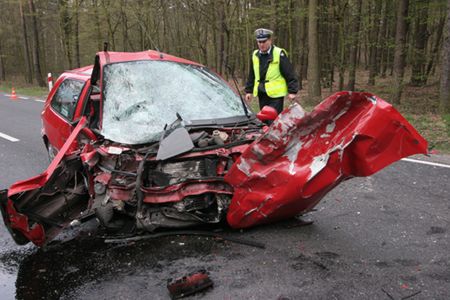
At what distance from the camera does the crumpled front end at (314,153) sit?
2.94 meters

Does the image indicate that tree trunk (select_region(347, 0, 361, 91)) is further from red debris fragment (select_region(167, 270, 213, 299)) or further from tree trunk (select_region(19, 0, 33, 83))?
tree trunk (select_region(19, 0, 33, 83))

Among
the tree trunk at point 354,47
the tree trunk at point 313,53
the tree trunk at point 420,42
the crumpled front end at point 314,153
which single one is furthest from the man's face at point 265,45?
the tree trunk at point 420,42

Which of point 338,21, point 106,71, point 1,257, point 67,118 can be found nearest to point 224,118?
point 106,71

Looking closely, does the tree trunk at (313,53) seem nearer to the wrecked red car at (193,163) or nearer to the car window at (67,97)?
the car window at (67,97)

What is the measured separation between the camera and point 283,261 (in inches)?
134

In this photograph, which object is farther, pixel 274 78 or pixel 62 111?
pixel 274 78

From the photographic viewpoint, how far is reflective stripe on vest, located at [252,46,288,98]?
587 cm

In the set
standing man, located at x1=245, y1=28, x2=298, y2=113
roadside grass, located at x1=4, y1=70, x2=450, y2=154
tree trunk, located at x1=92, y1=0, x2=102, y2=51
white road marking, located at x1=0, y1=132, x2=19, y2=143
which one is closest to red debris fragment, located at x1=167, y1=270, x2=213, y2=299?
Result: standing man, located at x1=245, y1=28, x2=298, y2=113

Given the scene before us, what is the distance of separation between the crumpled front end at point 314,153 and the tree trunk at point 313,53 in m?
9.85

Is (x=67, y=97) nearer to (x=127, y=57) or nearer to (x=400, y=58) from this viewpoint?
(x=127, y=57)

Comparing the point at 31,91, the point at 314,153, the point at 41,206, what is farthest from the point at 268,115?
the point at 31,91

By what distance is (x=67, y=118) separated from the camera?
5.16 meters

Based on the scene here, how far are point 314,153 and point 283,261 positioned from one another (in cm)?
93

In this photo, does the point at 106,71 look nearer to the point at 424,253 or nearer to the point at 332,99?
the point at 332,99
